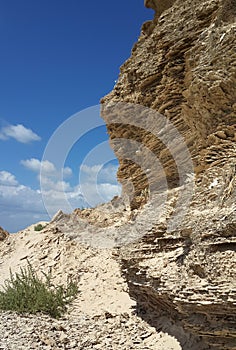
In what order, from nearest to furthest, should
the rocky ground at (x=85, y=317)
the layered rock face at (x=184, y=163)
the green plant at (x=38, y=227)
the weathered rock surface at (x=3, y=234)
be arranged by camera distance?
the layered rock face at (x=184, y=163) → the rocky ground at (x=85, y=317) → the green plant at (x=38, y=227) → the weathered rock surface at (x=3, y=234)

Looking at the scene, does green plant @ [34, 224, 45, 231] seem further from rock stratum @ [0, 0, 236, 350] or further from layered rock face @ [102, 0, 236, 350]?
layered rock face @ [102, 0, 236, 350]

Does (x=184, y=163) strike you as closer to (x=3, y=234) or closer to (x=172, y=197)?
(x=172, y=197)

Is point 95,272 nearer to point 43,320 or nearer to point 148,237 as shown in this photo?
point 43,320

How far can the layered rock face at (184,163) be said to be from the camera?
4051 millimetres

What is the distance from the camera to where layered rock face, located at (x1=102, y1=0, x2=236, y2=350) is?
405cm

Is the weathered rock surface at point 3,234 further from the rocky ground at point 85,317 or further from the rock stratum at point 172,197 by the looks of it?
the rock stratum at point 172,197

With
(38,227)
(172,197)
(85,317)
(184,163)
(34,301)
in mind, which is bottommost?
(85,317)

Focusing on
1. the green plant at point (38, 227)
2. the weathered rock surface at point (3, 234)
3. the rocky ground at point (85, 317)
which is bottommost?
the rocky ground at point (85, 317)

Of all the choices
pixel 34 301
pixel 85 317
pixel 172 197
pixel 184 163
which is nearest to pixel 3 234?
pixel 34 301

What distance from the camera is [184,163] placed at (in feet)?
22.4

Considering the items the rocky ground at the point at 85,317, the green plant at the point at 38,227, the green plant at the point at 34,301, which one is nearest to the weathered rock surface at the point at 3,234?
the green plant at the point at 38,227

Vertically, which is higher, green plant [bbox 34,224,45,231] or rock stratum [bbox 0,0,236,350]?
green plant [bbox 34,224,45,231]

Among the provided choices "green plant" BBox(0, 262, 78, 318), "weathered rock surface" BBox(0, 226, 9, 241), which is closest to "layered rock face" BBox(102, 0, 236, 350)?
"green plant" BBox(0, 262, 78, 318)

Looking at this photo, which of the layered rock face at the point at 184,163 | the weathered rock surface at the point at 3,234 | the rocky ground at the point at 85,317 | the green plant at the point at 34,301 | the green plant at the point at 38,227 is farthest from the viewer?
the weathered rock surface at the point at 3,234
